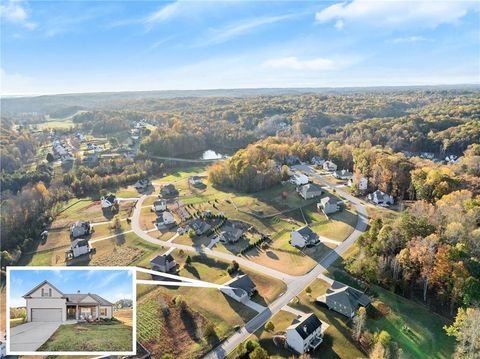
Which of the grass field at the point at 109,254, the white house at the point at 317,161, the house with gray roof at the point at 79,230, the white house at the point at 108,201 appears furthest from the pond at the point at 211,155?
the grass field at the point at 109,254

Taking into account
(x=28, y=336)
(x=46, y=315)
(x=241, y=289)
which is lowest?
(x=241, y=289)

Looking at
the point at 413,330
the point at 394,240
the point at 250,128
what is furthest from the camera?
the point at 250,128

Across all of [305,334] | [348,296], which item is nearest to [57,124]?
[348,296]

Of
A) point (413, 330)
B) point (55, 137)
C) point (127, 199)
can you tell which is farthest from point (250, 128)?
point (413, 330)

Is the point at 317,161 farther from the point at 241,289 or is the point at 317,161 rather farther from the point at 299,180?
the point at 241,289

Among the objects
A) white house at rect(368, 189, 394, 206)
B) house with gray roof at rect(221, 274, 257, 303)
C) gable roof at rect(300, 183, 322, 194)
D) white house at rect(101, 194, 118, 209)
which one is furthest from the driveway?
white house at rect(101, 194, 118, 209)

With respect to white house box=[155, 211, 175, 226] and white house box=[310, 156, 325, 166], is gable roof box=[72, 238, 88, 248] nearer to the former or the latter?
white house box=[155, 211, 175, 226]

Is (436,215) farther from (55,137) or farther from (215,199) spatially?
(55,137)
